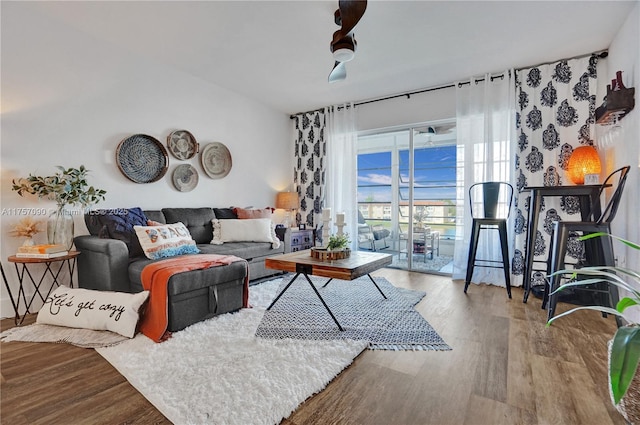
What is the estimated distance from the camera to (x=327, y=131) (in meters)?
5.13

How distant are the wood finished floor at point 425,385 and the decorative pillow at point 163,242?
0.93 metres

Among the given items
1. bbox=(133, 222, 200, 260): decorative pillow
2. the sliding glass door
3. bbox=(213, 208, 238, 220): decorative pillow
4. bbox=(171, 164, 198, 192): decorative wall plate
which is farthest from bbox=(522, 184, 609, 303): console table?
bbox=(171, 164, 198, 192): decorative wall plate

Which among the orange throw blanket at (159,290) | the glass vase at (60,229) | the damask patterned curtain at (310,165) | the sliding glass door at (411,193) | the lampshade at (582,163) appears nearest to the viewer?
the orange throw blanket at (159,290)

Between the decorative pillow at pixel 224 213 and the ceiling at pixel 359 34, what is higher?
the ceiling at pixel 359 34

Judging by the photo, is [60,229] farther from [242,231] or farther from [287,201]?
[287,201]

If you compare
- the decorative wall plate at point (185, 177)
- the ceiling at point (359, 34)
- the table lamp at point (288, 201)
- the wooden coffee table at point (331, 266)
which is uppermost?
the ceiling at point (359, 34)

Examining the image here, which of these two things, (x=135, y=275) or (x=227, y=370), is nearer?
(x=227, y=370)

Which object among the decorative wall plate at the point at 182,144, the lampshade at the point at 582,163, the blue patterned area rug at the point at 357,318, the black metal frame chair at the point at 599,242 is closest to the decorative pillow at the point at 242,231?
the blue patterned area rug at the point at 357,318

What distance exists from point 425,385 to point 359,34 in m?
2.91

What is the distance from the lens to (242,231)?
12.8 feet

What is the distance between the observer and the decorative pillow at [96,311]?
225 cm

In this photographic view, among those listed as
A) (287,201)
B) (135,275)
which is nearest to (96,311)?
(135,275)

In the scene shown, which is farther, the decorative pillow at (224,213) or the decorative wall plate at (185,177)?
the decorative pillow at (224,213)

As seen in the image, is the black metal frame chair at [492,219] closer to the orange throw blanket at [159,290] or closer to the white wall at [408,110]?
the white wall at [408,110]
